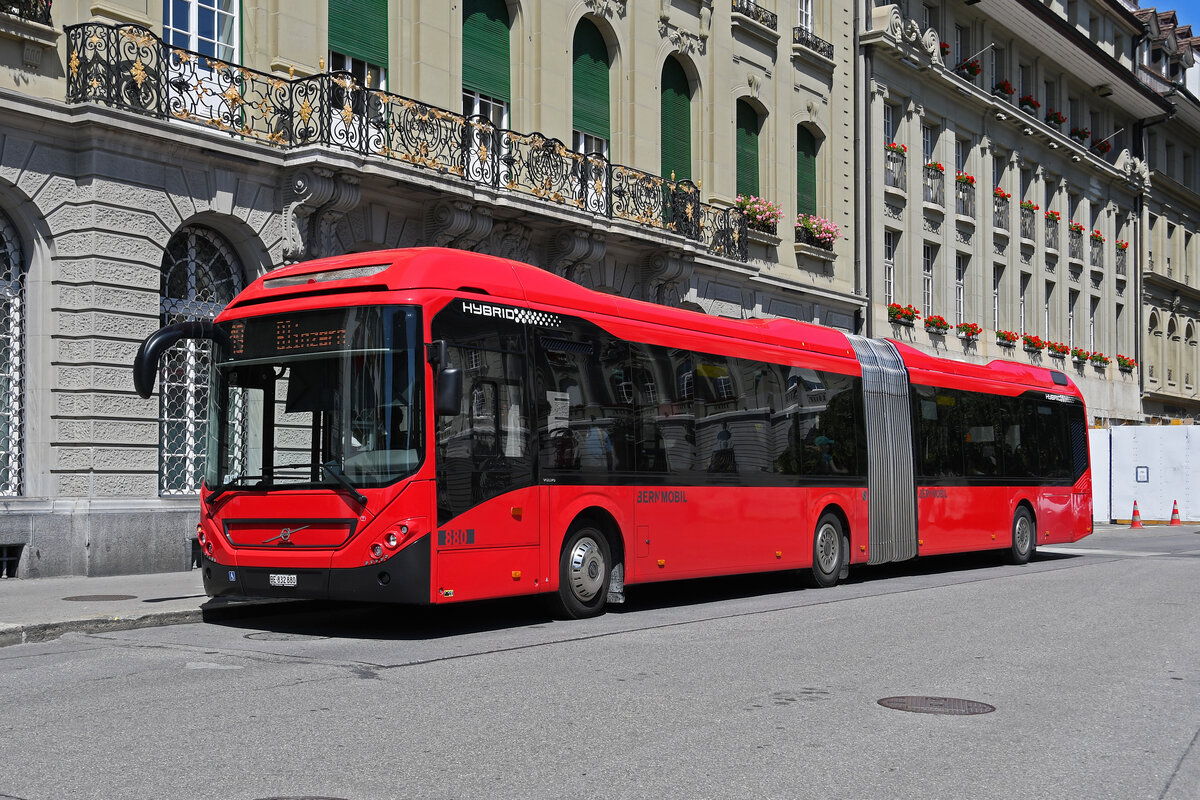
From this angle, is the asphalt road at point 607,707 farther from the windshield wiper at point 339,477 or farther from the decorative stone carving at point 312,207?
the decorative stone carving at point 312,207

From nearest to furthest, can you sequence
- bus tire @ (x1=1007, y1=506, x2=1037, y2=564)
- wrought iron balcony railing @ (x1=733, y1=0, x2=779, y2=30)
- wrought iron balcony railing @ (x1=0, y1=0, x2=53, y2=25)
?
wrought iron balcony railing @ (x1=0, y1=0, x2=53, y2=25) → bus tire @ (x1=1007, y1=506, x2=1037, y2=564) → wrought iron balcony railing @ (x1=733, y1=0, x2=779, y2=30)

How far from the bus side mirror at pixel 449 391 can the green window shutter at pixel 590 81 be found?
14.1 m

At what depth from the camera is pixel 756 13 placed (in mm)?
28750

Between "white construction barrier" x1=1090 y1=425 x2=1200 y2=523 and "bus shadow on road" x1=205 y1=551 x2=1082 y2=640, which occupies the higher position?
"white construction barrier" x1=1090 y1=425 x2=1200 y2=523

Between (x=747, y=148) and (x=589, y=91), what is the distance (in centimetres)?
549

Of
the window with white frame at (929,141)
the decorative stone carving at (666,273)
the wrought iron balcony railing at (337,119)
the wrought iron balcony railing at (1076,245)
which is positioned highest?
the window with white frame at (929,141)

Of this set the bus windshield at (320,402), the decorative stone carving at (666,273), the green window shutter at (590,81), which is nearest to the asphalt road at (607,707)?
the bus windshield at (320,402)

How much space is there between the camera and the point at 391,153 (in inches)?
741

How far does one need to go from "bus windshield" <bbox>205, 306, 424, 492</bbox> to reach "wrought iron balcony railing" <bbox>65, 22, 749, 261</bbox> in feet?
19.4

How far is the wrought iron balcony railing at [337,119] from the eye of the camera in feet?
52.2

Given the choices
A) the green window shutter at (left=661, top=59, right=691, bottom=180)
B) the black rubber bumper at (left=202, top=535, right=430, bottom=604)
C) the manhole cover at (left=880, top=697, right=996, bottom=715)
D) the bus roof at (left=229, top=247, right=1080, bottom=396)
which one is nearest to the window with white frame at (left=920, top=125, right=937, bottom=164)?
the green window shutter at (left=661, top=59, right=691, bottom=180)

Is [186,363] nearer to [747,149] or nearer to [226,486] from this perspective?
[226,486]

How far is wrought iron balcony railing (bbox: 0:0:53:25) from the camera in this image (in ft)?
50.3

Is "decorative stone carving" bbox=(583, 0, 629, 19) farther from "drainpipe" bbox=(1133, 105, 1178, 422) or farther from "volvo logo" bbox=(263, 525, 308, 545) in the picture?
"drainpipe" bbox=(1133, 105, 1178, 422)
